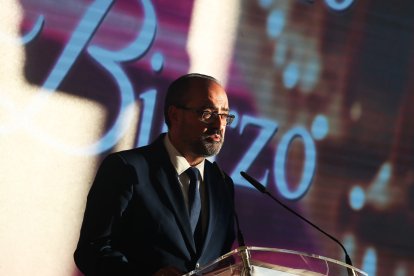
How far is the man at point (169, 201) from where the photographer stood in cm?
184

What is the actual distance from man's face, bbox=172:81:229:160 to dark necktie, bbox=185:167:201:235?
53 millimetres

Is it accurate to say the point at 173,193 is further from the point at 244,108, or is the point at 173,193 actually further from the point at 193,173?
the point at 244,108

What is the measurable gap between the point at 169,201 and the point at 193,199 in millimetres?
87

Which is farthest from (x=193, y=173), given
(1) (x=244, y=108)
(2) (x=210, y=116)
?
(1) (x=244, y=108)

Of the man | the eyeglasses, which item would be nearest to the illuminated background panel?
the man

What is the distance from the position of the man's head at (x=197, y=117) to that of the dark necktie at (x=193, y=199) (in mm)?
44

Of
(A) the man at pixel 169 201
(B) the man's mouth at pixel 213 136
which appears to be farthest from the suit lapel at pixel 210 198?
(B) the man's mouth at pixel 213 136

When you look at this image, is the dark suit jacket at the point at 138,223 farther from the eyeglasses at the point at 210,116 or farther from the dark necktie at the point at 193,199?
Answer: the eyeglasses at the point at 210,116

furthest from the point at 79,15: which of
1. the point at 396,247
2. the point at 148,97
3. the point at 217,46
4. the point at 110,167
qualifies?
Result: the point at 396,247

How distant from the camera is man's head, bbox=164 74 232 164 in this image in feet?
6.58

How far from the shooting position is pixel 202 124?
202 cm

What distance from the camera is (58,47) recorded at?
2592 mm

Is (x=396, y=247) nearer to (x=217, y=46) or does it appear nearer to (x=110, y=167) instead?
(x=217, y=46)

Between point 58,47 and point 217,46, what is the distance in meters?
0.61
